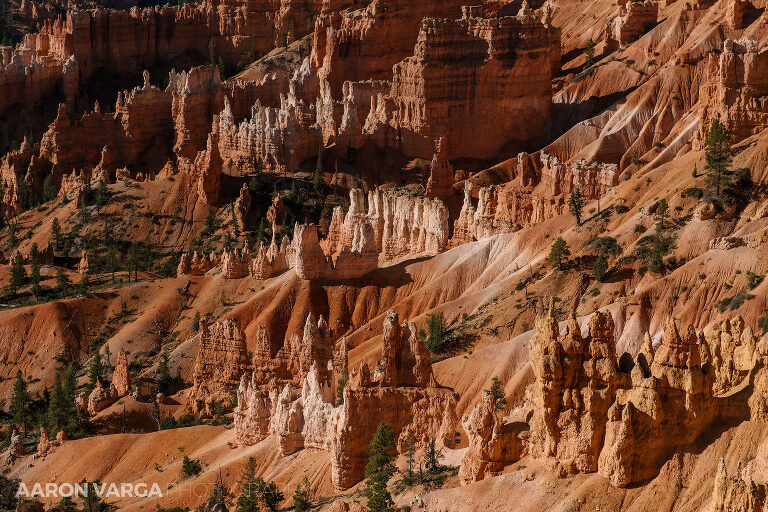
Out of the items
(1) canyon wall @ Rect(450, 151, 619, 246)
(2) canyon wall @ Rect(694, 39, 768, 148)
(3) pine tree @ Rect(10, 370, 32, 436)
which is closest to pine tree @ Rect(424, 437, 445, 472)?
(2) canyon wall @ Rect(694, 39, 768, 148)

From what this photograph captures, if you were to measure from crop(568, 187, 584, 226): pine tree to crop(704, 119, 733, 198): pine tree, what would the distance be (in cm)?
1124

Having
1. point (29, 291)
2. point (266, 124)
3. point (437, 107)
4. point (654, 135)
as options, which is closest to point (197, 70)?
point (266, 124)

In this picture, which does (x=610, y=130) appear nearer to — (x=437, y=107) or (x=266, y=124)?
(x=437, y=107)

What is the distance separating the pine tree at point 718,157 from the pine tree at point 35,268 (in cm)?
5547

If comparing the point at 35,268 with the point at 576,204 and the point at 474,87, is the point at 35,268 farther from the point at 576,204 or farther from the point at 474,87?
the point at 576,204

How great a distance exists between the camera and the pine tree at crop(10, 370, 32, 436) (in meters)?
126

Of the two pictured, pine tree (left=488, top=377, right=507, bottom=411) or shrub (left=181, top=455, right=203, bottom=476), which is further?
shrub (left=181, top=455, right=203, bottom=476)

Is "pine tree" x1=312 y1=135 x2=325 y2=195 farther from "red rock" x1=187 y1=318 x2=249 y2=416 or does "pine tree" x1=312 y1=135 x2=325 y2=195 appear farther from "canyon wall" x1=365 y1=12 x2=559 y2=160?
"red rock" x1=187 y1=318 x2=249 y2=416

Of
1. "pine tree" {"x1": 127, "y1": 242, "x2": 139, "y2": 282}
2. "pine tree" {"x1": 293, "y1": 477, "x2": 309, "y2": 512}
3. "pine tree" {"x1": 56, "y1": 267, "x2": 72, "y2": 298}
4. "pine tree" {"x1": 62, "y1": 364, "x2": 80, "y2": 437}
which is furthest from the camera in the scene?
"pine tree" {"x1": 127, "y1": 242, "x2": 139, "y2": 282}

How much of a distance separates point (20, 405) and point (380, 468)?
46.4 metres

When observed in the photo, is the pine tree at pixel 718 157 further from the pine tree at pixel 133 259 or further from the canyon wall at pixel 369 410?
the pine tree at pixel 133 259

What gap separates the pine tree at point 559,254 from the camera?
118m

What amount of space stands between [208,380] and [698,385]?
194 feet

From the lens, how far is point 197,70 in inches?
7096
